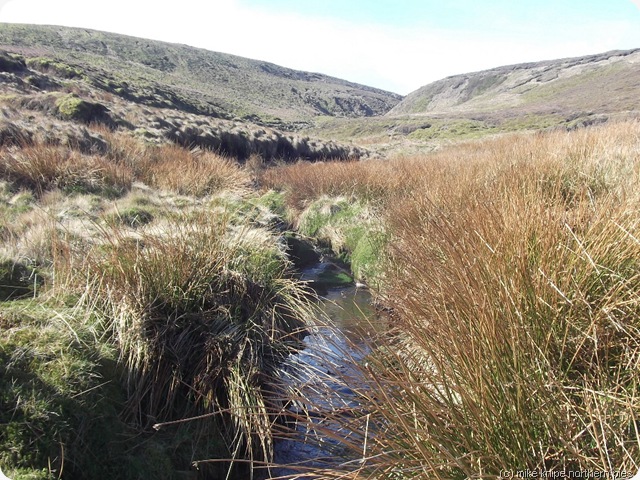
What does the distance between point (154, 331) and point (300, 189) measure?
865 cm

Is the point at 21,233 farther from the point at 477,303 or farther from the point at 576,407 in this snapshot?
the point at 576,407

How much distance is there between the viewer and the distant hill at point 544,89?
5241 cm

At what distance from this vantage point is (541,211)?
2.60 m

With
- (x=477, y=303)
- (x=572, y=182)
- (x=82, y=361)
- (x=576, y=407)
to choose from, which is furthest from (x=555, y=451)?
(x=572, y=182)

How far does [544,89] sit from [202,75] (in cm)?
5927

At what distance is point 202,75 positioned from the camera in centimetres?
7256

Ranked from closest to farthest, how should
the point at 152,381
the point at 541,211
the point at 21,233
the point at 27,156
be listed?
the point at 541,211 < the point at 152,381 < the point at 21,233 < the point at 27,156

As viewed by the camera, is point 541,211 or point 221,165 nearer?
point 541,211

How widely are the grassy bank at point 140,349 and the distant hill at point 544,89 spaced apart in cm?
4936

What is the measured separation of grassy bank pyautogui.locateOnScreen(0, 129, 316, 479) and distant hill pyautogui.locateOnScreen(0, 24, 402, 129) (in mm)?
28102

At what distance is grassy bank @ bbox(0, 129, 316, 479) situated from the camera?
2404mm

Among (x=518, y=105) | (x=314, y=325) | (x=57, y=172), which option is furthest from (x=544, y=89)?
(x=314, y=325)

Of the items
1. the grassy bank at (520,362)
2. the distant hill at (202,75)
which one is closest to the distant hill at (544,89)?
the distant hill at (202,75)

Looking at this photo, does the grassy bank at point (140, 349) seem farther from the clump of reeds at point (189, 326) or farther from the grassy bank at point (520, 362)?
the grassy bank at point (520, 362)
